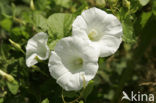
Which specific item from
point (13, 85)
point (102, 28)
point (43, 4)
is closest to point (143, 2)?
point (102, 28)

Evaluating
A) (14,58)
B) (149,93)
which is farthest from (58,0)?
(149,93)

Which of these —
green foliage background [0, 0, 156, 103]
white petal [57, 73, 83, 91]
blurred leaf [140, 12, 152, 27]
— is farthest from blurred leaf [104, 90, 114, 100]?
white petal [57, 73, 83, 91]

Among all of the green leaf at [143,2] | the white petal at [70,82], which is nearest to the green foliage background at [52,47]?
the green leaf at [143,2]

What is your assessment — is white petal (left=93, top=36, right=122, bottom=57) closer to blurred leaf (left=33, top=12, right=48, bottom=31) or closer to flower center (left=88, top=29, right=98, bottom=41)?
flower center (left=88, top=29, right=98, bottom=41)

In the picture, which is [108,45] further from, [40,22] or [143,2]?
[40,22]

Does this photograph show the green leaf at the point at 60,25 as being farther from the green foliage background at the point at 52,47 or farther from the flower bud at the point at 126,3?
the flower bud at the point at 126,3

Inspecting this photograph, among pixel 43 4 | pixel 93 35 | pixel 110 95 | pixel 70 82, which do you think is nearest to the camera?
pixel 70 82

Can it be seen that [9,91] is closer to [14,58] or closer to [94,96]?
[14,58]
